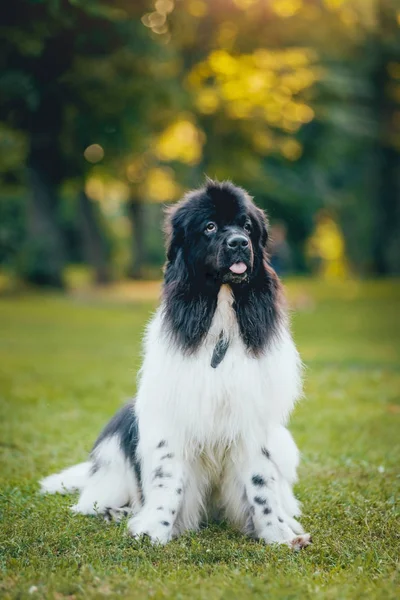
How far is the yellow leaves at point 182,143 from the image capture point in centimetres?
2664

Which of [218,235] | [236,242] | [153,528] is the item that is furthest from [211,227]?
[153,528]

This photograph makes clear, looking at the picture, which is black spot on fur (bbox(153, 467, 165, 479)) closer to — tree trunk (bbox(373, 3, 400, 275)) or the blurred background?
the blurred background

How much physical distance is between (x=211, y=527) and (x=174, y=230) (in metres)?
1.82

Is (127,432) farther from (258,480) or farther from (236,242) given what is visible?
(236,242)

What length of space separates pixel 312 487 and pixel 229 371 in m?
1.77

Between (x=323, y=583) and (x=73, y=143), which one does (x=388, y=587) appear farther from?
(x=73, y=143)

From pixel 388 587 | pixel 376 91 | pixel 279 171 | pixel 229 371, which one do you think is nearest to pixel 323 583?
pixel 388 587

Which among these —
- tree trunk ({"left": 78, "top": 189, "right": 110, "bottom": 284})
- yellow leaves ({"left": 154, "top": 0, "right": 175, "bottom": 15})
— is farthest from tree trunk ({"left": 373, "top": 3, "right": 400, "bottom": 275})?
yellow leaves ({"left": 154, "top": 0, "right": 175, "bottom": 15})

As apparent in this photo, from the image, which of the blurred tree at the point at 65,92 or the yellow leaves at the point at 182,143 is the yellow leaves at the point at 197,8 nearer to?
the blurred tree at the point at 65,92

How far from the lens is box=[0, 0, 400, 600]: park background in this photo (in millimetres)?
4074

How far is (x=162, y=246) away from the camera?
21.4 m

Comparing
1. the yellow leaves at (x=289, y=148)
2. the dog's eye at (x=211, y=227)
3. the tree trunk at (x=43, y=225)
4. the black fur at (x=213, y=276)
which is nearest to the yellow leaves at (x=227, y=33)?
the yellow leaves at (x=289, y=148)

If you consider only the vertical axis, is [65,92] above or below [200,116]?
below

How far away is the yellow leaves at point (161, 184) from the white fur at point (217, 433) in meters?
28.0
